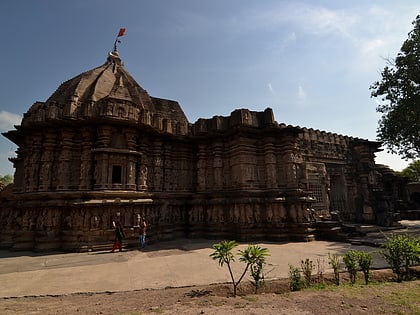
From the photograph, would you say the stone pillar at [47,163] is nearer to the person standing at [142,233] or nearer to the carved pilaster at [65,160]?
the carved pilaster at [65,160]

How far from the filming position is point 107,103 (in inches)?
443

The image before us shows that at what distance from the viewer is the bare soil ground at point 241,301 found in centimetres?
389

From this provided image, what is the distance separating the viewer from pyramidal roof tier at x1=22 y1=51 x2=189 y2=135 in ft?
37.1

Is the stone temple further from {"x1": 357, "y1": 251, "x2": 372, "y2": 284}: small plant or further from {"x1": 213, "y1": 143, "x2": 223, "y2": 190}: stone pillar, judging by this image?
{"x1": 357, "y1": 251, "x2": 372, "y2": 284}: small plant

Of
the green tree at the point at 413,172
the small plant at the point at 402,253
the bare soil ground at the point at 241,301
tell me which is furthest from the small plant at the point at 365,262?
the green tree at the point at 413,172

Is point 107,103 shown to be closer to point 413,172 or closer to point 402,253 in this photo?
point 402,253

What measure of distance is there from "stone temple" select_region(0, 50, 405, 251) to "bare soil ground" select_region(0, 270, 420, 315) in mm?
5694

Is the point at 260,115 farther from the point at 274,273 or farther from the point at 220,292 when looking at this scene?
the point at 220,292

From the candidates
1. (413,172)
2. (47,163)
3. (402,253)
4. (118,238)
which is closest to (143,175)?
(118,238)

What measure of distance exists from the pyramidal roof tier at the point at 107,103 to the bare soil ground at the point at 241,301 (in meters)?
8.27

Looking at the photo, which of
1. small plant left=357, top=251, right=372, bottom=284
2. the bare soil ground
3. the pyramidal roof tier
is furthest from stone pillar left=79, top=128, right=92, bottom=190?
small plant left=357, top=251, right=372, bottom=284

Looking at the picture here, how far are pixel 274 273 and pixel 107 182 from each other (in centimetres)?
844

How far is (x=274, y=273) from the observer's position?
6.15m

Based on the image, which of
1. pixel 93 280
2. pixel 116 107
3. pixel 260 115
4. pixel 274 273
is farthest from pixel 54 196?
pixel 260 115
